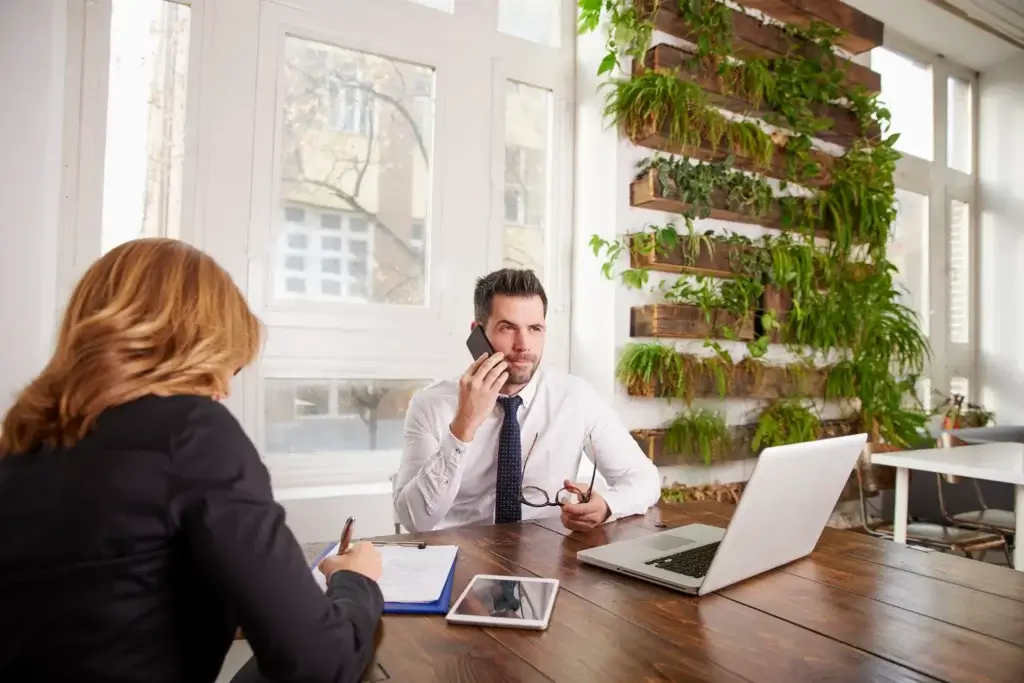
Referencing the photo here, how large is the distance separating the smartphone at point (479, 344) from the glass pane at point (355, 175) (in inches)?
31.4

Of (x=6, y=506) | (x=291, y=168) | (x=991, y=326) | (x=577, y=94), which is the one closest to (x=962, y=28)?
(x=991, y=326)

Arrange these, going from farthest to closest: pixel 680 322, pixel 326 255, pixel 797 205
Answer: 1. pixel 797 205
2. pixel 680 322
3. pixel 326 255

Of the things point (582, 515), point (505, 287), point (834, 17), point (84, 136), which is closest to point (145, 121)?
point (84, 136)

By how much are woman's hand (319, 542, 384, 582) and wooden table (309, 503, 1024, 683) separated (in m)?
Result: 0.08

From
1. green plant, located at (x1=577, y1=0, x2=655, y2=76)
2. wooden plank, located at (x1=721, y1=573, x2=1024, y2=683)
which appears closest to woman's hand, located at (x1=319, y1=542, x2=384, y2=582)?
wooden plank, located at (x1=721, y1=573, x2=1024, y2=683)

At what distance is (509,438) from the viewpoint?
1936 millimetres

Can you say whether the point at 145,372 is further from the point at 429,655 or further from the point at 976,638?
the point at 976,638

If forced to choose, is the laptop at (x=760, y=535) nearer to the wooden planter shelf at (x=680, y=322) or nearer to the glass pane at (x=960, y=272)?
the wooden planter shelf at (x=680, y=322)

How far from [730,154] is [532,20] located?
1.07 m

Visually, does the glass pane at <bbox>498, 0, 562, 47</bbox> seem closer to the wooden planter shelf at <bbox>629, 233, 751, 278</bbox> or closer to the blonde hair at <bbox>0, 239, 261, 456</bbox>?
the wooden planter shelf at <bbox>629, 233, 751, 278</bbox>

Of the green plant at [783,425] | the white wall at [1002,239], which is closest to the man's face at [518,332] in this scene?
the green plant at [783,425]

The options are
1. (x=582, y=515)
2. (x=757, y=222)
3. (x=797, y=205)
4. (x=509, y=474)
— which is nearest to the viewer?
(x=582, y=515)

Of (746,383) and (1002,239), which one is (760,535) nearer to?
(746,383)

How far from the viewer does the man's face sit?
2090 mm
